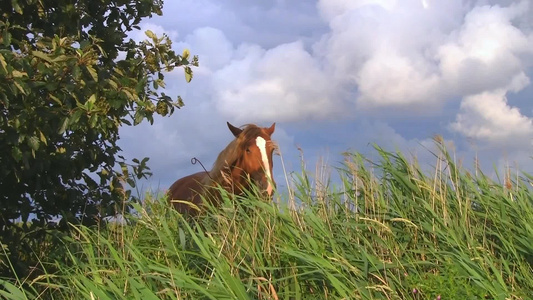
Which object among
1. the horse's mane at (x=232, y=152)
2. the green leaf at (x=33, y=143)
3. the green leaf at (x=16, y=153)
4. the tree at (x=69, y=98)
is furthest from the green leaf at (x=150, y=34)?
the horse's mane at (x=232, y=152)

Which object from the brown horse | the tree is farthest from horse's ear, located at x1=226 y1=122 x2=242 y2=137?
the tree

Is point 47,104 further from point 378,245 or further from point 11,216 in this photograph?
point 378,245

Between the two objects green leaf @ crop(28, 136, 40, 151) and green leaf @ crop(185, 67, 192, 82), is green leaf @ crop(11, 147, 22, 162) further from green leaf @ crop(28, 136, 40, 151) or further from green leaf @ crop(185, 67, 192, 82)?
green leaf @ crop(185, 67, 192, 82)

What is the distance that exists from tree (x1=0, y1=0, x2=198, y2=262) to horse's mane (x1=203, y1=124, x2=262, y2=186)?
5.10 feet

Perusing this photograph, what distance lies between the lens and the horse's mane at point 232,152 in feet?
29.6

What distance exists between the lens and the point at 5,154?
21.3 ft

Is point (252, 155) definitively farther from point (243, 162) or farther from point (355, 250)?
point (355, 250)

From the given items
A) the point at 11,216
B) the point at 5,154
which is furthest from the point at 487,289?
the point at 11,216

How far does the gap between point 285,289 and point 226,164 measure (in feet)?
15.0

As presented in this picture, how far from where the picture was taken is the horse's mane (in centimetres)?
903

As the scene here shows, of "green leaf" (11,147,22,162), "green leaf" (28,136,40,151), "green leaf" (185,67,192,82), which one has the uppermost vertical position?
"green leaf" (185,67,192,82)

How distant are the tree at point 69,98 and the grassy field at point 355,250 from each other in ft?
3.30

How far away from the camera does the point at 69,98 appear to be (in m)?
6.22

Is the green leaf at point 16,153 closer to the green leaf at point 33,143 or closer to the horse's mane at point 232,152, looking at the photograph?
the green leaf at point 33,143
